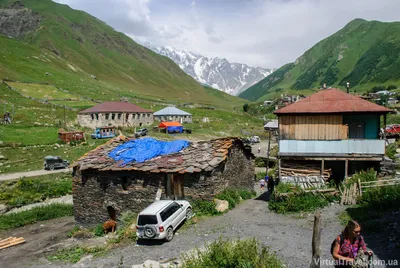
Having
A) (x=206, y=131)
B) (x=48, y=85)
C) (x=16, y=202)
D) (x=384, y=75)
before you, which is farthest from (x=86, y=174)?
(x=384, y=75)

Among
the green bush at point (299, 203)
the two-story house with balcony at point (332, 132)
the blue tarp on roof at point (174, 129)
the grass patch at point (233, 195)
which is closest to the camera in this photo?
the green bush at point (299, 203)

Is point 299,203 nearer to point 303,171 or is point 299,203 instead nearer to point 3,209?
point 303,171

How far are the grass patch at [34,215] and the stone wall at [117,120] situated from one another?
4258cm

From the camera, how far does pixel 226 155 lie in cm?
2117

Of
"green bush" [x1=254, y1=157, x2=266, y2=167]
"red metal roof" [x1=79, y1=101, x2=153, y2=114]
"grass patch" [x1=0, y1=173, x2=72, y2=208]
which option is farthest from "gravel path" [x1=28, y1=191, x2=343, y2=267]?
"red metal roof" [x1=79, y1=101, x2=153, y2=114]

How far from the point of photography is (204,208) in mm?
19406

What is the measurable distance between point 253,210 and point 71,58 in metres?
187

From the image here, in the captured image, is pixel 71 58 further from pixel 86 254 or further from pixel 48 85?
pixel 86 254

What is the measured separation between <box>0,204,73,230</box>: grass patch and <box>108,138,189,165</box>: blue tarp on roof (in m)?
10.6

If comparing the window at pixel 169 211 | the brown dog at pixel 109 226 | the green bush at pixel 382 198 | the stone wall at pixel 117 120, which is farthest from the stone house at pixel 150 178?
the stone wall at pixel 117 120

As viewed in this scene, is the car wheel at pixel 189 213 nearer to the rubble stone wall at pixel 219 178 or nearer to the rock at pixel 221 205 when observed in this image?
the rubble stone wall at pixel 219 178

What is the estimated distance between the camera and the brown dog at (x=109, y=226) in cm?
2109

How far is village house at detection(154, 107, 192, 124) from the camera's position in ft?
284

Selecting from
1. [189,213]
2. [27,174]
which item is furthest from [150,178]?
[27,174]
